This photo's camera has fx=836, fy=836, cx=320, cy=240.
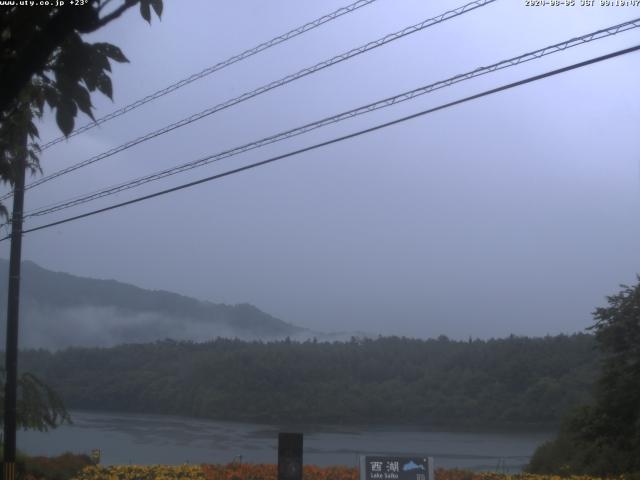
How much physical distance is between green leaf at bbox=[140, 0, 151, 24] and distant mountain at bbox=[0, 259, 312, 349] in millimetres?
Result: 20063

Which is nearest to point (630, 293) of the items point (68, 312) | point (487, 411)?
point (487, 411)

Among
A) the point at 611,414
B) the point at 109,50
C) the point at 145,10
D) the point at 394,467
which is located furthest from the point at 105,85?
the point at 611,414

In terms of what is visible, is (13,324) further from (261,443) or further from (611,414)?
(611,414)

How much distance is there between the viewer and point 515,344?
20.5 metres

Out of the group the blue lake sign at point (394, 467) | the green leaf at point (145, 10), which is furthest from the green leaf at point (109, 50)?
the blue lake sign at point (394, 467)

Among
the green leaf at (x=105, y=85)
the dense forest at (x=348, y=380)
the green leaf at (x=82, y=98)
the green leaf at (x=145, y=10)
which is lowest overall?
the dense forest at (x=348, y=380)

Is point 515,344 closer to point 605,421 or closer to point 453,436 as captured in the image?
point 453,436

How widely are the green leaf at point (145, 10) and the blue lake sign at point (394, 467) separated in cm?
644

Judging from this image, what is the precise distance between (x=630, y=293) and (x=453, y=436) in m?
4.90

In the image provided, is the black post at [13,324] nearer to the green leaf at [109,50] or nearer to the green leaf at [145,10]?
the green leaf at [145,10]

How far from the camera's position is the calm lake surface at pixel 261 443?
1628cm

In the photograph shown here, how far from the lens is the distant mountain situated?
30.8m

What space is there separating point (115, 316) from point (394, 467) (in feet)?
90.3

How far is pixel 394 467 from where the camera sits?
9.73 metres
